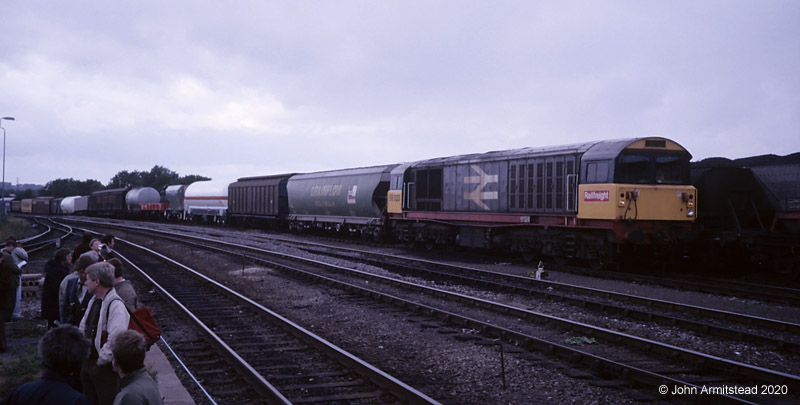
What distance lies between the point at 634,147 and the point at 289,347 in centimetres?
1091

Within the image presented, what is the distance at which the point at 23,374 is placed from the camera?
308 inches

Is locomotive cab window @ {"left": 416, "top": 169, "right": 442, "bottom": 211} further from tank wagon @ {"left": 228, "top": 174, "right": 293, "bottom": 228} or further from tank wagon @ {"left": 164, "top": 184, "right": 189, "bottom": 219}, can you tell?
tank wagon @ {"left": 164, "top": 184, "right": 189, "bottom": 219}

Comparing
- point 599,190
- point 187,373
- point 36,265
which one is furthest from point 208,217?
point 187,373

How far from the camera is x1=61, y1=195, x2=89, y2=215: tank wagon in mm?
77963

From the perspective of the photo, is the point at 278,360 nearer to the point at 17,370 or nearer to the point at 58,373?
the point at 17,370

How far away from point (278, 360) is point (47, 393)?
519 cm

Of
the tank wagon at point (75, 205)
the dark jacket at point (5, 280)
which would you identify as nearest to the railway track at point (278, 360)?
the dark jacket at point (5, 280)

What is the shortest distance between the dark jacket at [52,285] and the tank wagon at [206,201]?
128 feet

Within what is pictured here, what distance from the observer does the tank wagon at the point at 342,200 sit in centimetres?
2838

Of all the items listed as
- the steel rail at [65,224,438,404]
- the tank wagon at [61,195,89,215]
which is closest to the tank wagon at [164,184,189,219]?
the tank wagon at [61,195,89,215]

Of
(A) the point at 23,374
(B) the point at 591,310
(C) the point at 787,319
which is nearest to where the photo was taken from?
(A) the point at 23,374

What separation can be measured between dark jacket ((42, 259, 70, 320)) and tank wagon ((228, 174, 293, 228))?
29.4m

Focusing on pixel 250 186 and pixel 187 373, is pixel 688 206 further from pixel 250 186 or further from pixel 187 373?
pixel 250 186

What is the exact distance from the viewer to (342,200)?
102 ft
